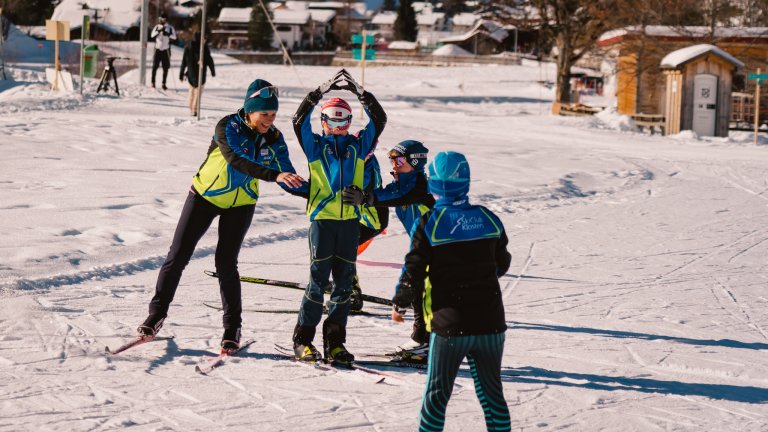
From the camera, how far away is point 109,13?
228ft

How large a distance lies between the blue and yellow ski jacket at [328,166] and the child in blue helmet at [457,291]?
1234mm

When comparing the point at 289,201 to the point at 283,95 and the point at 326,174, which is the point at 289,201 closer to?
the point at 326,174

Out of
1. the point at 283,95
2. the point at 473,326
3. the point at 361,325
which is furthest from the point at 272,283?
the point at 283,95

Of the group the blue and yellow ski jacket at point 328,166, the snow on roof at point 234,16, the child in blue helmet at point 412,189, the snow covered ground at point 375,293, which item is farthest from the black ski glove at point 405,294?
the snow on roof at point 234,16

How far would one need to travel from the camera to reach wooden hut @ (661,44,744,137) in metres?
25.2

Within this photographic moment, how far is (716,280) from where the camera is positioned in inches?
357

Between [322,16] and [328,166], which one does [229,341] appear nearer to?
[328,166]

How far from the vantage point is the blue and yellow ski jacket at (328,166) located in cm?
541

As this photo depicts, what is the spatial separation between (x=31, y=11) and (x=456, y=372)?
2753 inches

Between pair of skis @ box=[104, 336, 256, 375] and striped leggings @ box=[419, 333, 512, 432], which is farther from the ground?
striped leggings @ box=[419, 333, 512, 432]

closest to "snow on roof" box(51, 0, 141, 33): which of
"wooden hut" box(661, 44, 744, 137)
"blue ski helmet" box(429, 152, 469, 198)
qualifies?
"wooden hut" box(661, 44, 744, 137)

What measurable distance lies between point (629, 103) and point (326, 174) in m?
27.9

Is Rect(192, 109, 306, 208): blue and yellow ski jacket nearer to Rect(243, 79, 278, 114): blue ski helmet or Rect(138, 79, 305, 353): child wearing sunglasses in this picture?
Rect(138, 79, 305, 353): child wearing sunglasses

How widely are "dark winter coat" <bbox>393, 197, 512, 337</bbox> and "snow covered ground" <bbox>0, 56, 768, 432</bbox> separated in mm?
904
